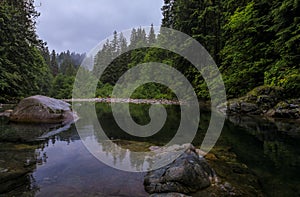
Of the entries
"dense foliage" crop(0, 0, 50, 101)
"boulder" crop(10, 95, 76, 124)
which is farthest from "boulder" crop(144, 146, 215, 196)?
"dense foliage" crop(0, 0, 50, 101)

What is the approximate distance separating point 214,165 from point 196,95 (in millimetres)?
14964

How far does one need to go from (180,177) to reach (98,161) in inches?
65.1

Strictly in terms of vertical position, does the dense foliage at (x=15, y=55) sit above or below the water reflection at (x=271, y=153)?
above

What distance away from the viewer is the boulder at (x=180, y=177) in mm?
2713

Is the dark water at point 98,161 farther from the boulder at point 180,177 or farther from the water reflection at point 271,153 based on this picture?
the boulder at point 180,177

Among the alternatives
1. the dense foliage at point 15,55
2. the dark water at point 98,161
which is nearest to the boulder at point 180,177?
the dark water at point 98,161

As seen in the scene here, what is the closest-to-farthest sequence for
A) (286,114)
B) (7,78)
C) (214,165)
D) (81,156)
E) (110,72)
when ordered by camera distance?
(214,165) < (81,156) < (286,114) < (7,78) < (110,72)

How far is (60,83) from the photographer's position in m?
36.8

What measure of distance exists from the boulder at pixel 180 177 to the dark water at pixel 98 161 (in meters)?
0.18

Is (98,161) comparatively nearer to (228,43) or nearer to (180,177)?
(180,177)

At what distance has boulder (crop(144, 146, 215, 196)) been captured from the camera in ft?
8.90

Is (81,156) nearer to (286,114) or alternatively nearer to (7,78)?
(286,114)

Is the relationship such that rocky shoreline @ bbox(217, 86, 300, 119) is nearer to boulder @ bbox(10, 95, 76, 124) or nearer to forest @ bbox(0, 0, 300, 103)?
forest @ bbox(0, 0, 300, 103)

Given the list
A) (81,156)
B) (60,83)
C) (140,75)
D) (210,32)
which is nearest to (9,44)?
(81,156)
